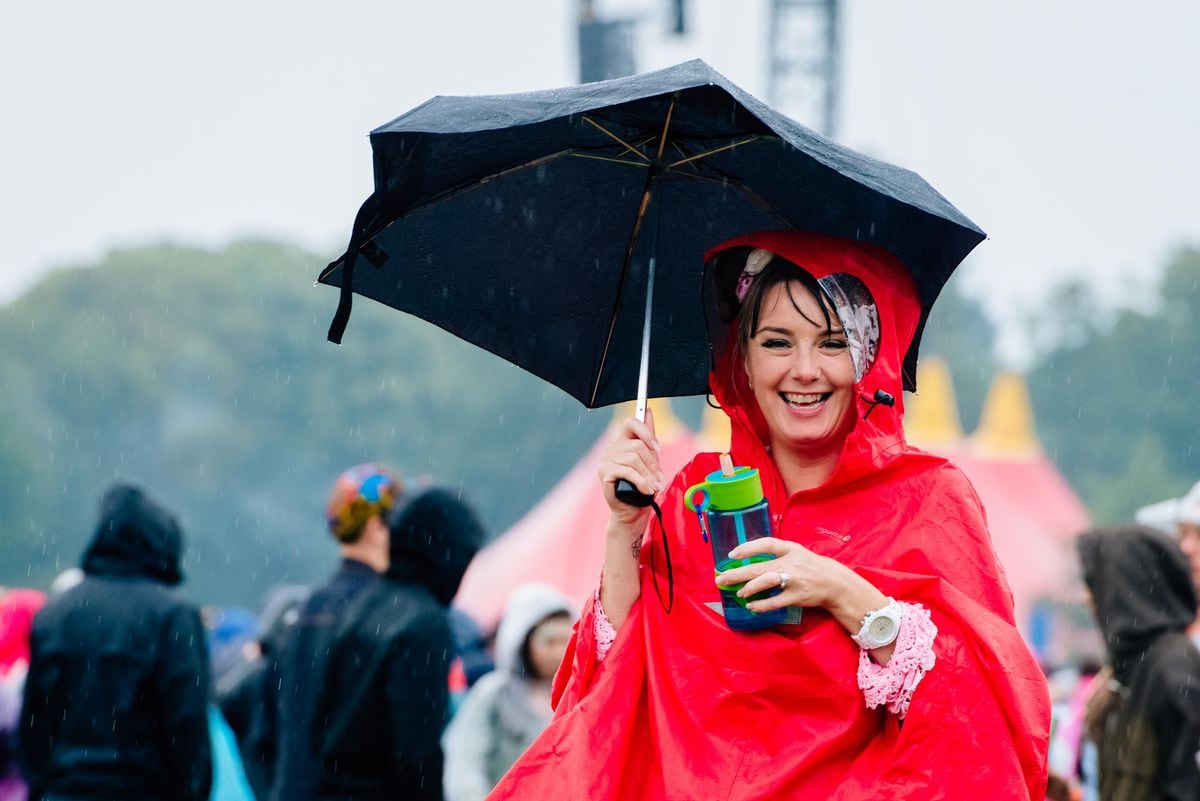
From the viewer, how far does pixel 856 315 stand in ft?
10.6

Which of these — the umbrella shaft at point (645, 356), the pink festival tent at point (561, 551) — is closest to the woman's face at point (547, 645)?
the umbrella shaft at point (645, 356)

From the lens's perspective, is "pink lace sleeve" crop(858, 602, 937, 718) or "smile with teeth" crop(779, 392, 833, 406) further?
"smile with teeth" crop(779, 392, 833, 406)

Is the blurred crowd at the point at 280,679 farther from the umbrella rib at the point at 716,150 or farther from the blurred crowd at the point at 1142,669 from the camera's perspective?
the umbrella rib at the point at 716,150

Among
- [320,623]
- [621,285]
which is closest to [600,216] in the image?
[621,285]

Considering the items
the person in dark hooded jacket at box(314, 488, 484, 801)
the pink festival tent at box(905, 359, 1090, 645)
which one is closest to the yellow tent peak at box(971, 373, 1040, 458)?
the pink festival tent at box(905, 359, 1090, 645)

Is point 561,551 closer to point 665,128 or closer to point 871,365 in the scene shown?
point 665,128

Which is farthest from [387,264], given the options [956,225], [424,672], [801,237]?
[424,672]

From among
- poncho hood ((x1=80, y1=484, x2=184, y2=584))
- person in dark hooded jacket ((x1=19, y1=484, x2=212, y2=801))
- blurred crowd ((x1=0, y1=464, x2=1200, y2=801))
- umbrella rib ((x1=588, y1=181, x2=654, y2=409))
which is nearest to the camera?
umbrella rib ((x1=588, y1=181, x2=654, y2=409))

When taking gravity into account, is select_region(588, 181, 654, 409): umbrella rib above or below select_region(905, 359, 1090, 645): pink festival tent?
above

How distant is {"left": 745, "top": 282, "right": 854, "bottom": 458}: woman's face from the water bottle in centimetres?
24

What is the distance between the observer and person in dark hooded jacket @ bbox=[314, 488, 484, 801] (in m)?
5.68

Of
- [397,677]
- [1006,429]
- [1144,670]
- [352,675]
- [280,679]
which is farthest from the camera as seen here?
[1006,429]

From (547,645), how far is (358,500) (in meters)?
0.94

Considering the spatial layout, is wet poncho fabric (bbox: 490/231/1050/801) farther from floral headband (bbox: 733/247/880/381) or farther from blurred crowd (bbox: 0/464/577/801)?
blurred crowd (bbox: 0/464/577/801)
